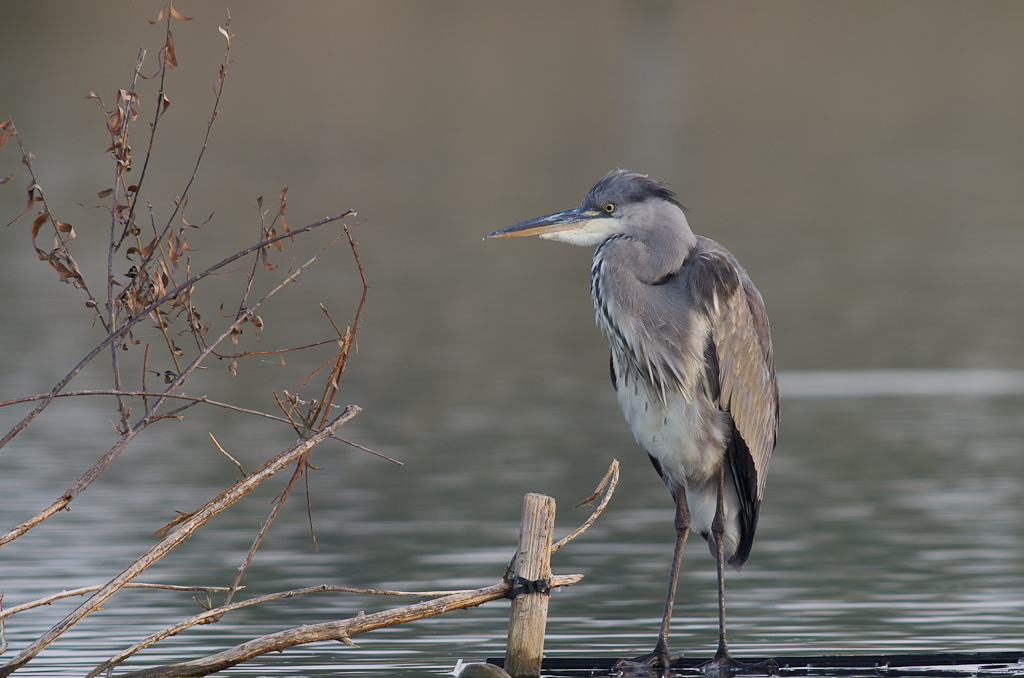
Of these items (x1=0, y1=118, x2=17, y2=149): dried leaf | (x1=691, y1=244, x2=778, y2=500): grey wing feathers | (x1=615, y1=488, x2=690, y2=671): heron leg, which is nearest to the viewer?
(x1=0, y1=118, x2=17, y2=149): dried leaf

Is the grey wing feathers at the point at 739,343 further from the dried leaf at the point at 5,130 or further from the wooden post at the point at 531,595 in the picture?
the dried leaf at the point at 5,130

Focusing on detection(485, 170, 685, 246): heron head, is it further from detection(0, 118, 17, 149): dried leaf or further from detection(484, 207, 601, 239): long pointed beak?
detection(0, 118, 17, 149): dried leaf

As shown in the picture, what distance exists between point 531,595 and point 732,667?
3.03 ft

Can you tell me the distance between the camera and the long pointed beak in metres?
7.09

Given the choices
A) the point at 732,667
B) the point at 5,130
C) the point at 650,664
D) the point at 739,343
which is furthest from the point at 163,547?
the point at 739,343

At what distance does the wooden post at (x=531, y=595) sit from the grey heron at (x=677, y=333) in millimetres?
817

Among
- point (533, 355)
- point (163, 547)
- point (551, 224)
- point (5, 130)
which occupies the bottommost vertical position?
point (163, 547)

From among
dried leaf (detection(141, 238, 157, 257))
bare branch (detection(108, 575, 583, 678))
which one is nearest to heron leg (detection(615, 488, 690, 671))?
bare branch (detection(108, 575, 583, 678))

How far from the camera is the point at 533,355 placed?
53.5 ft

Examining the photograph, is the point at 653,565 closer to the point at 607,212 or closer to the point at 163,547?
the point at 607,212

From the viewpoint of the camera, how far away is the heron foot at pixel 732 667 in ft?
21.3

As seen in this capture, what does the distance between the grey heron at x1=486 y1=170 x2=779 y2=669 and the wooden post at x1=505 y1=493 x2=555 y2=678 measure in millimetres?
817

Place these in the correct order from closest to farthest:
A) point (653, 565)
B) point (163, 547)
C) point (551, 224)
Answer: point (163, 547) < point (551, 224) < point (653, 565)

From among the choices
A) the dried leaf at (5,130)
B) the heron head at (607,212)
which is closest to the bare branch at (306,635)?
the heron head at (607,212)
